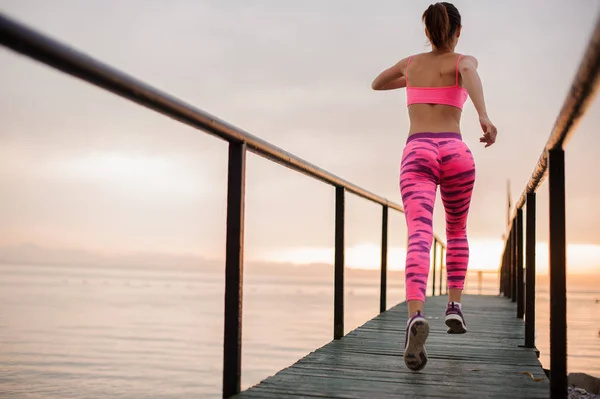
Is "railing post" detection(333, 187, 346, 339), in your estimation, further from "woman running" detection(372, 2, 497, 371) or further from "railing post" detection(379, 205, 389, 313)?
"railing post" detection(379, 205, 389, 313)

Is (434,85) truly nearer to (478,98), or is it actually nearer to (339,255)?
(478,98)

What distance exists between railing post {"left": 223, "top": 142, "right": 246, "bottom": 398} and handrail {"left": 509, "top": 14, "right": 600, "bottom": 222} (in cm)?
91

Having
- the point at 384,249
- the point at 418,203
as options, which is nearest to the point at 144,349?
the point at 384,249

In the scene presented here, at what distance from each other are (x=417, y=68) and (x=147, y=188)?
11.7ft

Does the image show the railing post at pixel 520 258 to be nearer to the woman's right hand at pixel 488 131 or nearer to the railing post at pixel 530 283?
the railing post at pixel 530 283

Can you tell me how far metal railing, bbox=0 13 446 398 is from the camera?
127 cm

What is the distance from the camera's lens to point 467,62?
2607mm

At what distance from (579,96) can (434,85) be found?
115 cm

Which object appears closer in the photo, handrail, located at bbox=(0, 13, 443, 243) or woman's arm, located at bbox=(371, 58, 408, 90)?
handrail, located at bbox=(0, 13, 443, 243)

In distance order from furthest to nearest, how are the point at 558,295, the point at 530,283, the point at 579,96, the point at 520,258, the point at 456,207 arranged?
the point at 520,258 → the point at 530,283 → the point at 456,207 → the point at 558,295 → the point at 579,96

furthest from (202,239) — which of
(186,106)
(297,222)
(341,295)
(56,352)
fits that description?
(56,352)

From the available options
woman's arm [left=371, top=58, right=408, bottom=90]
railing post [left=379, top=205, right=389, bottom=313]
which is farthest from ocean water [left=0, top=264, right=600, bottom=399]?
woman's arm [left=371, top=58, right=408, bottom=90]

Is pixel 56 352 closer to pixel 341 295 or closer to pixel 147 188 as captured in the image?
pixel 147 188

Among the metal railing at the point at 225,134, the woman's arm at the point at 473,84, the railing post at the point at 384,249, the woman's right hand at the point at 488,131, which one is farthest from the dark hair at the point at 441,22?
the railing post at the point at 384,249
